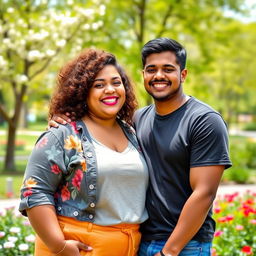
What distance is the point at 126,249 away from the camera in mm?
2924

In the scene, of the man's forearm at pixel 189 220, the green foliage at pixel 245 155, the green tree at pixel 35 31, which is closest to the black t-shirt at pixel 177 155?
the man's forearm at pixel 189 220

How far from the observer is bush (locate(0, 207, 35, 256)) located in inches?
182

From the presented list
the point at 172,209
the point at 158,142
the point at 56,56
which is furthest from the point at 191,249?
the point at 56,56

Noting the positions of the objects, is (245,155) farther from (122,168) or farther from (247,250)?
(122,168)

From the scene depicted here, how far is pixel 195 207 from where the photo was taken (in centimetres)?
277

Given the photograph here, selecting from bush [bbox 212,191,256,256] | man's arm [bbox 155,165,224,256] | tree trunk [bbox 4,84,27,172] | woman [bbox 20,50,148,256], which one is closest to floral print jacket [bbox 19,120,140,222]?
woman [bbox 20,50,148,256]

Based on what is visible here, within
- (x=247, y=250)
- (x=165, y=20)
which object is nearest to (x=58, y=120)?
(x=247, y=250)

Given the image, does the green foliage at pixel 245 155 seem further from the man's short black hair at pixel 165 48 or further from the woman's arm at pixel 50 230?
the woman's arm at pixel 50 230

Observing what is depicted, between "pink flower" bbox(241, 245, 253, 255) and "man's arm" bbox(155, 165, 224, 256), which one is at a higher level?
"man's arm" bbox(155, 165, 224, 256)

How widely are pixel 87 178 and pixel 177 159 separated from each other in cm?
53

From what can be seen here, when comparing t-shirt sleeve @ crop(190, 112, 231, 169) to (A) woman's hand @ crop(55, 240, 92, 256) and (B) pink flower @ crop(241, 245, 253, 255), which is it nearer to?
(A) woman's hand @ crop(55, 240, 92, 256)

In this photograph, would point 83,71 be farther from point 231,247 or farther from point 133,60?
point 133,60

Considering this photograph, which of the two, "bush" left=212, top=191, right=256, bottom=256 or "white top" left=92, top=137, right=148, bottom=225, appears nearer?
"white top" left=92, top=137, right=148, bottom=225

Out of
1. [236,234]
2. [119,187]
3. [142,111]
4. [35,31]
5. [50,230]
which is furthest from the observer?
[35,31]
